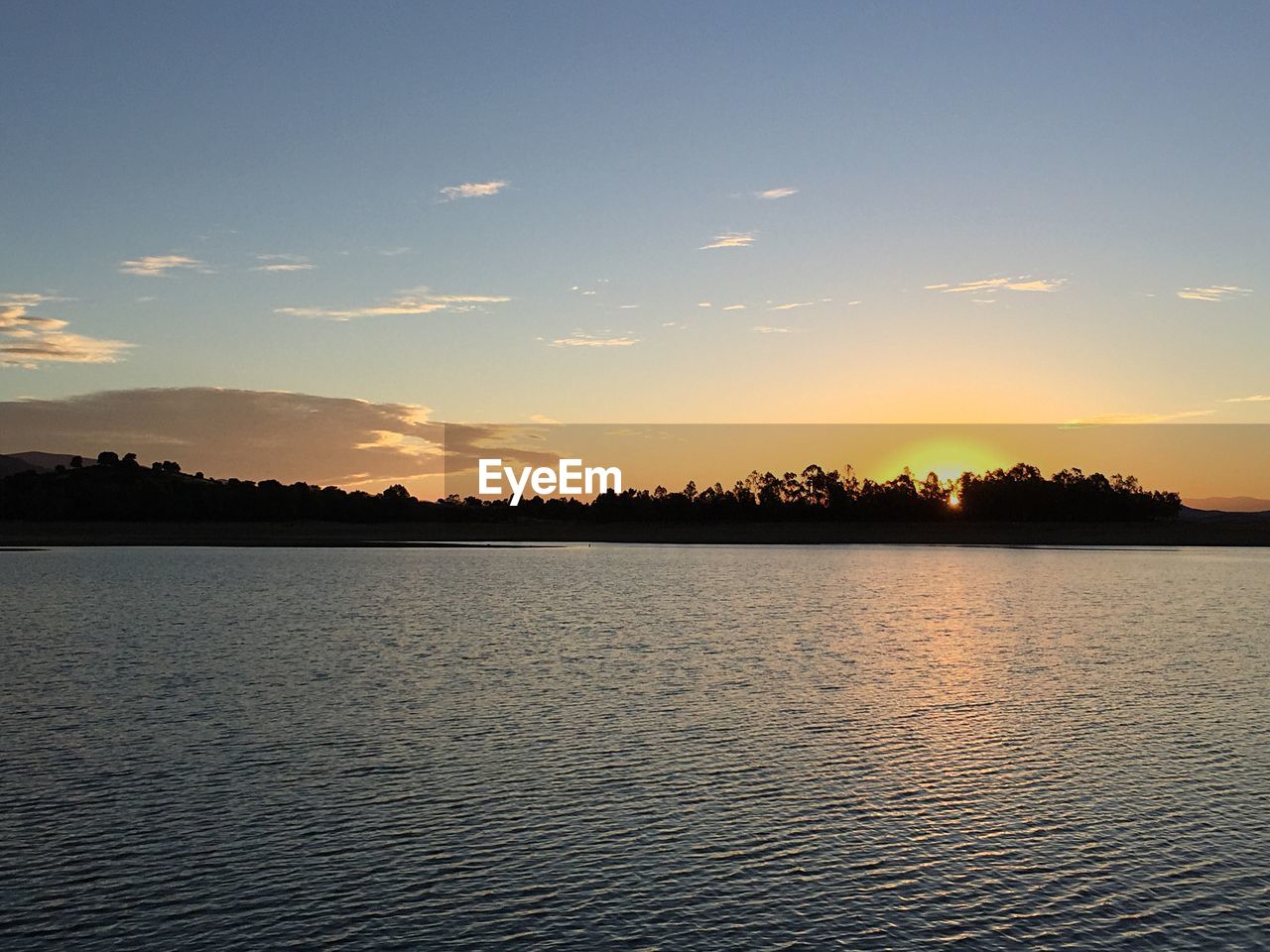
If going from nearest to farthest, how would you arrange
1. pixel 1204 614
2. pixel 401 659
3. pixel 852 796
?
1. pixel 852 796
2. pixel 401 659
3. pixel 1204 614

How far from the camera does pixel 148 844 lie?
2017 centimetres

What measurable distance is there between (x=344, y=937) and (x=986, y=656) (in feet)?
132

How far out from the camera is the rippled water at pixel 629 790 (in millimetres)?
16953

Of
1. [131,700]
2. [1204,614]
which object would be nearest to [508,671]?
[131,700]

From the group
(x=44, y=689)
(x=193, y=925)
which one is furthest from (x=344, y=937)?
(x=44, y=689)

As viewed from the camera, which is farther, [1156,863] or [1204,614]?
[1204,614]

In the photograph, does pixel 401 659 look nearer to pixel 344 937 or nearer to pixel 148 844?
pixel 148 844

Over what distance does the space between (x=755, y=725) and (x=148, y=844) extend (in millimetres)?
16919

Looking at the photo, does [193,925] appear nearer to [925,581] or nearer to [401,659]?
[401,659]

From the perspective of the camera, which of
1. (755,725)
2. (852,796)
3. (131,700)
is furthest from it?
(131,700)

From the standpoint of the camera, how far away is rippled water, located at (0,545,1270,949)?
16953 millimetres

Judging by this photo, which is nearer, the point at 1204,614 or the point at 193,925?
the point at 193,925

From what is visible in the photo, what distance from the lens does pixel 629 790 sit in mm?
24641

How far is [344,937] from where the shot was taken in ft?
52.3
